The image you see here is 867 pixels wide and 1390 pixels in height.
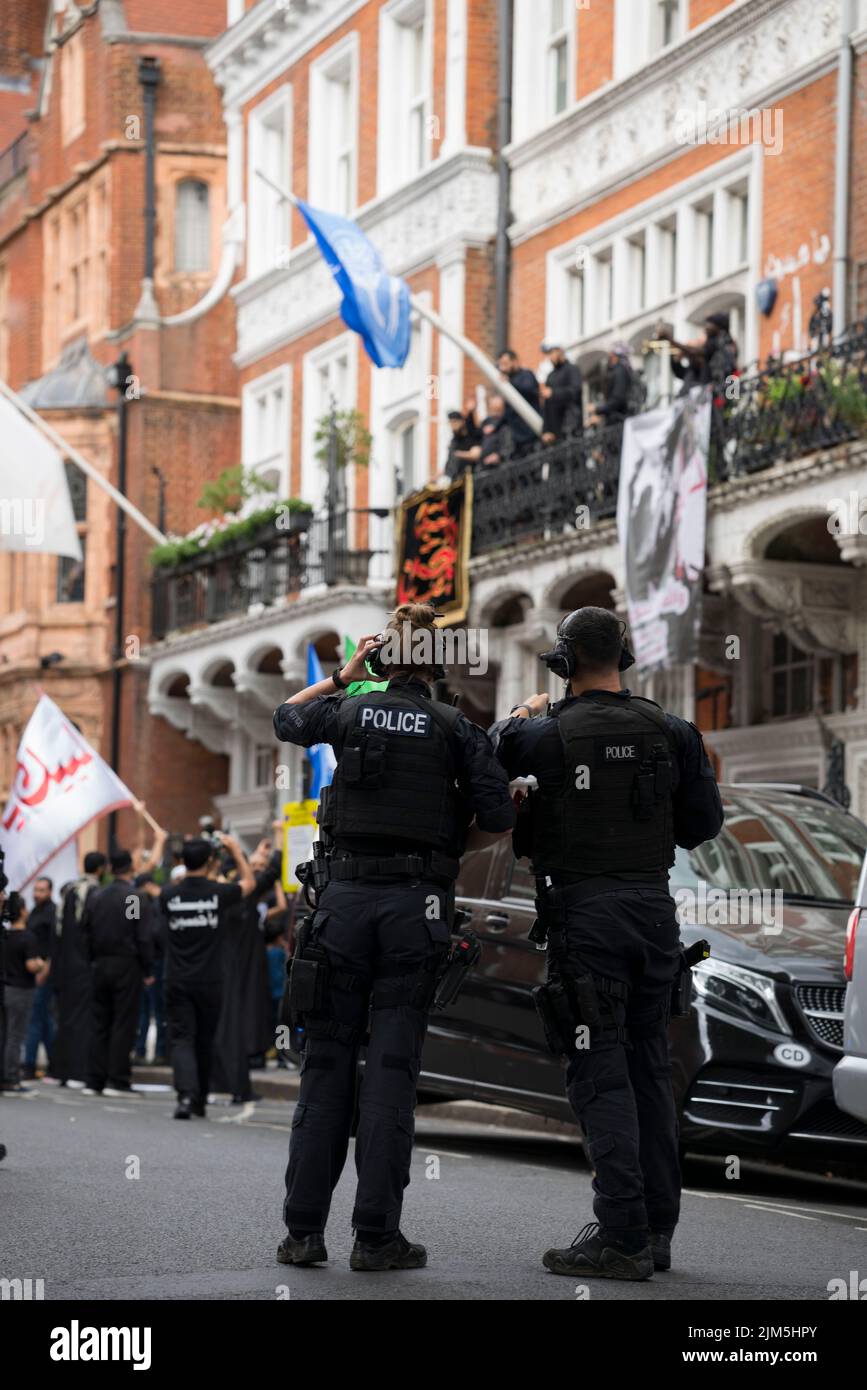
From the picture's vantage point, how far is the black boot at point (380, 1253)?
295 inches

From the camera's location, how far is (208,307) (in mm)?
36125

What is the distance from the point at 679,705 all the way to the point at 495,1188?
495 inches

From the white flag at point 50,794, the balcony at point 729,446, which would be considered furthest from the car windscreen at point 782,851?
the white flag at point 50,794

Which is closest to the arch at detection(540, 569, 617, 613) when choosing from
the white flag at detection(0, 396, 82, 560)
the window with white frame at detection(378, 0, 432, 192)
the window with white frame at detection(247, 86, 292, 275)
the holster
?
the white flag at detection(0, 396, 82, 560)

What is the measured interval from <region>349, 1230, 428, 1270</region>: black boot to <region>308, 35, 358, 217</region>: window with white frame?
81.8 ft

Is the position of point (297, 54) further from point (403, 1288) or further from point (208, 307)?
point (403, 1288)

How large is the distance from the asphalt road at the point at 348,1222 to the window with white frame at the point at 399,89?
17722 mm

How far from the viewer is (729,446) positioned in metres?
20.3

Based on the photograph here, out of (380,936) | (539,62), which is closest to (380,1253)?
(380,936)

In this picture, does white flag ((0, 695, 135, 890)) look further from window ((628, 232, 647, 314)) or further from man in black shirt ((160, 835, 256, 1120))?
window ((628, 232, 647, 314))

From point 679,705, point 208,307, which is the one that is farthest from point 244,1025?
point 208,307

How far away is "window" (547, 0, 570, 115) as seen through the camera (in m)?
26.8

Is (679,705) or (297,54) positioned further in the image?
(297,54)

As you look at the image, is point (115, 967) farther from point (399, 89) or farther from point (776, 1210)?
point (399, 89)
